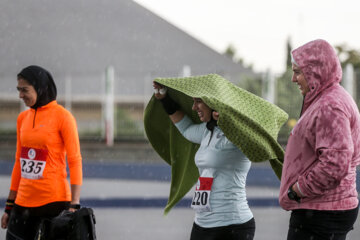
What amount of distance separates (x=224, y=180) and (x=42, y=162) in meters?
1.31

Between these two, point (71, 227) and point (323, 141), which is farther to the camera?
point (71, 227)

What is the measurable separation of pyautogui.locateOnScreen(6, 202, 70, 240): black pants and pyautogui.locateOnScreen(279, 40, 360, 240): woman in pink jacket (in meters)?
1.73

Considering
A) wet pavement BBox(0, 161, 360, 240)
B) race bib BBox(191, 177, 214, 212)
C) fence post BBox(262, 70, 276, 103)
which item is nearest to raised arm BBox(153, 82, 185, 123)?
race bib BBox(191, 177, 214, 212)

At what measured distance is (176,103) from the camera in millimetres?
4746

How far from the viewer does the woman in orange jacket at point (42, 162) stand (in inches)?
179

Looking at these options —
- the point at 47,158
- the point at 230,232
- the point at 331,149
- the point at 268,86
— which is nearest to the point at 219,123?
the point at 230,232

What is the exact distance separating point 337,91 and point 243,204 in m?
1.07

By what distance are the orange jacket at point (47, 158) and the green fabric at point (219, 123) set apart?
69cm

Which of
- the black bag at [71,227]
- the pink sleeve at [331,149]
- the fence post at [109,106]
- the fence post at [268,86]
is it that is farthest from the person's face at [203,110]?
the fence post at [109,106]

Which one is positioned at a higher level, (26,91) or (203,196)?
(26,91)

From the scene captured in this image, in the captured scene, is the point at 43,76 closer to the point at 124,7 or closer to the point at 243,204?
the point at 243,204

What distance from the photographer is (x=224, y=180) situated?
4102 millimetres

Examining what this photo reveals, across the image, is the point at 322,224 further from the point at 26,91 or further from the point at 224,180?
the point at 26,91

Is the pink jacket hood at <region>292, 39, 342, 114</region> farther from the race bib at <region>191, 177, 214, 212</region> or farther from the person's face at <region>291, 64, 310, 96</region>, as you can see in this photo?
the race bib at <region>191, 177, 214, 212</region>
